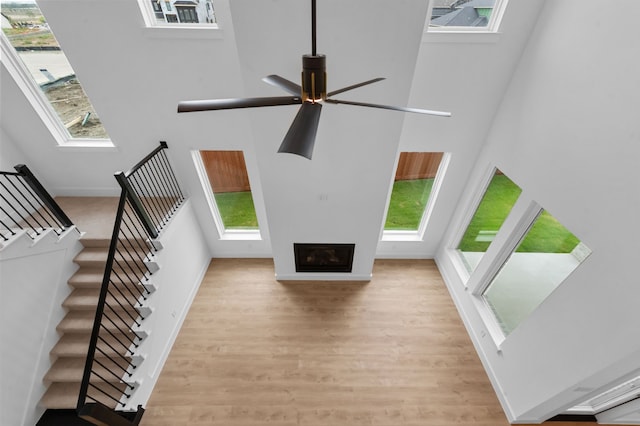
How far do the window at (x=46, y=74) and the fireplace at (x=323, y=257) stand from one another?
10.4 ft

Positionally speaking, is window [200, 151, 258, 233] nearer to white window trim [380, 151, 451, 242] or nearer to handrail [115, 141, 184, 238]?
handrail [115, 141, 184, 238]

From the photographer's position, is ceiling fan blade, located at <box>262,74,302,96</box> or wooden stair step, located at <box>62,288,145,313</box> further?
wooden stair step, located at <box>62,288,145,313</box>

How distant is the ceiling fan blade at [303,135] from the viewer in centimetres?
96

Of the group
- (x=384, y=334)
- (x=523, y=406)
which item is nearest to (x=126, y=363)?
(x=384, y=334)

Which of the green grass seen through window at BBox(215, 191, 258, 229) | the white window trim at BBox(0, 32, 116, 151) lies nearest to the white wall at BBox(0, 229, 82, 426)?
the white window trim at BBox(0, 32, 116, 151)

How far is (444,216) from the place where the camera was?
4301 millimetres

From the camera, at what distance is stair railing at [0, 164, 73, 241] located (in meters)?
2.67

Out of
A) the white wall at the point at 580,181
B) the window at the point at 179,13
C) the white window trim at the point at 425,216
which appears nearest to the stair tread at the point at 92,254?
the window at the point at 179,13

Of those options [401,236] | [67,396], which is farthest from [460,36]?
[67,396]

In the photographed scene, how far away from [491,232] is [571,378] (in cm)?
174

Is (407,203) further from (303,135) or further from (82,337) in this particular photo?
(82,337)

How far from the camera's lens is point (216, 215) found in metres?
4.42

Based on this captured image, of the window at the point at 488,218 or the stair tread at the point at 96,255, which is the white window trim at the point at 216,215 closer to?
the stair tread at the point at 96,255

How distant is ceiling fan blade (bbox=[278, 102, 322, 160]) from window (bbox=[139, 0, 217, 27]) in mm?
2598
